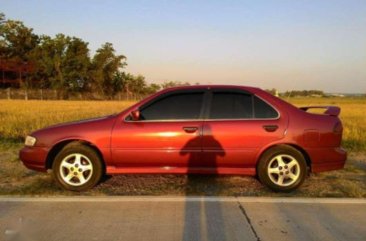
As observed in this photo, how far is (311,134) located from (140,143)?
96.9 inches

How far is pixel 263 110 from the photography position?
20.9ft

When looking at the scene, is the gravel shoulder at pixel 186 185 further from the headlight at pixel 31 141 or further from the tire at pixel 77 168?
the headlight at pixel 31 141

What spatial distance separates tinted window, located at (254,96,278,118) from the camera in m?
6.34

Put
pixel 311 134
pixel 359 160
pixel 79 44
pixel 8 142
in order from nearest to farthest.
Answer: pixel 311 134 → pixel 359 160 → pixel 8 142 → pixel 79 44

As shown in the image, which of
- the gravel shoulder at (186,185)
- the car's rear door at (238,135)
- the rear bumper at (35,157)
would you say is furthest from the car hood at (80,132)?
the car's rear door at (238,135)

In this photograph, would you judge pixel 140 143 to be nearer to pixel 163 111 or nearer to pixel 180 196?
pixel 163 111

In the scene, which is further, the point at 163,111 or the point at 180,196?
the point at 163,111

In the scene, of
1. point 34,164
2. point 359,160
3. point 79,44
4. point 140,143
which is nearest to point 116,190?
point 140,143

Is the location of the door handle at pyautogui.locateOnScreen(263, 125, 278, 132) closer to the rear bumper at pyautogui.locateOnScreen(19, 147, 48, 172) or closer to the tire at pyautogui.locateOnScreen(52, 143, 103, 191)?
the tire at pyautogui.locateOnScreen(52, 143, 103, 191)

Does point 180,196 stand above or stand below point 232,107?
below

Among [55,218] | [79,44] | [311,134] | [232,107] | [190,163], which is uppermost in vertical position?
[79,44]

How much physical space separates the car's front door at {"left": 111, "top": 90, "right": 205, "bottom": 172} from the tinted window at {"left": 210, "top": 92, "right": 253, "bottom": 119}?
263 mm

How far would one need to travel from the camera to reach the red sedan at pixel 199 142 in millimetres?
6227

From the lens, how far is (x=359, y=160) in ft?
30.1
